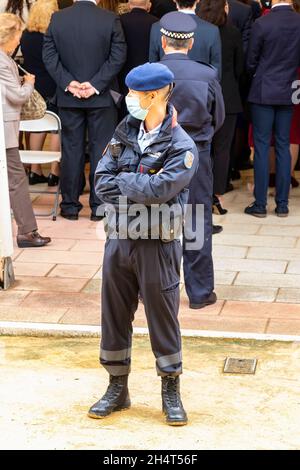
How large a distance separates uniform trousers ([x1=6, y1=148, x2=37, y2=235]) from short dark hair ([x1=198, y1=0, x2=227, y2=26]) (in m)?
1.88

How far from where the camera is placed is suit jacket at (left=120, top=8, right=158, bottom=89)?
339 inches

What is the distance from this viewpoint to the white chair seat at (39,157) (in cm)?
877

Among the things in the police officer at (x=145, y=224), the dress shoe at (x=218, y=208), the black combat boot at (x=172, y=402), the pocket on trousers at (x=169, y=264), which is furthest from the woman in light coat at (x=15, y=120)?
the black combat boot at (x=172, y=402)

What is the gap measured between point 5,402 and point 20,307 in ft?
4.65

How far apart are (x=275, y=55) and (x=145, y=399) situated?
397cm

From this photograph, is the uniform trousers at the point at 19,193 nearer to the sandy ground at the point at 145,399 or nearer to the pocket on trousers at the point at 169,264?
the sandy ground at the point at 145,399

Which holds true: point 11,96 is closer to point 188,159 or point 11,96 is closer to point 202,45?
point 202,45

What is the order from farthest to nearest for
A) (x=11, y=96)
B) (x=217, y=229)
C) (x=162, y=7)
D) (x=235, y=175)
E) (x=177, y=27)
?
(x=235, y=175) < (x=162, y=7) < (x=217, y=229) < (x=11, y=96) < (x=177, y=27)

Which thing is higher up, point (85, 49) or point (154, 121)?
point (154, 121)

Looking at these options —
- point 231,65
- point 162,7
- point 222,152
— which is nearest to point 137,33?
point 231,65

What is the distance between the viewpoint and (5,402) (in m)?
5.26

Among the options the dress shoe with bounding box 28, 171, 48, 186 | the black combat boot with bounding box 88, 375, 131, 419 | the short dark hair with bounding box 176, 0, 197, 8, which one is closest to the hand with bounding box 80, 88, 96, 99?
the short dark hair with bounding box 176, 0, 197, 8

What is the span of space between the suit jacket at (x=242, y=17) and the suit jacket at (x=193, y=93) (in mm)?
2829

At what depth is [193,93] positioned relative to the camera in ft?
20.3
